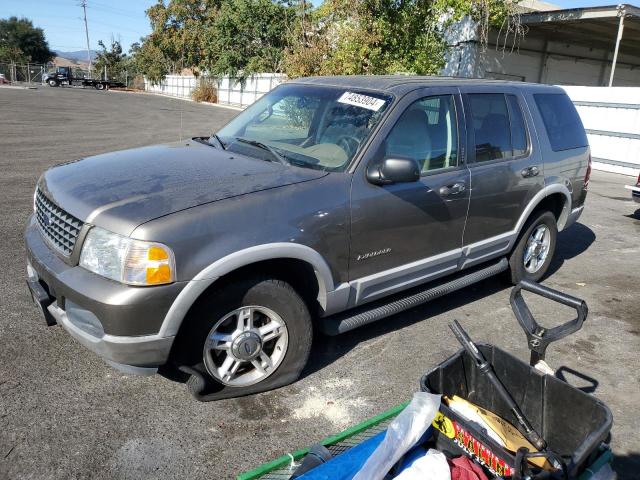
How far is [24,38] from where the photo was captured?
72.5 metres

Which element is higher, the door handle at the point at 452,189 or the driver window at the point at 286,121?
the driver window at the point at 286,121

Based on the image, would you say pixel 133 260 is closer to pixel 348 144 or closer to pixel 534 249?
pixel 348 144

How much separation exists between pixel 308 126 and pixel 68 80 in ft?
191

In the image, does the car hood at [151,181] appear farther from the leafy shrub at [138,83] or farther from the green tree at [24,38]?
the green tree at [24,38]

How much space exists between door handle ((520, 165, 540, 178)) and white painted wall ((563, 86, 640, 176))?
428 inches

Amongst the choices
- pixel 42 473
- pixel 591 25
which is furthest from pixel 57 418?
pixel 591 25

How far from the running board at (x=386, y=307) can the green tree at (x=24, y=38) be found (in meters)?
78.1

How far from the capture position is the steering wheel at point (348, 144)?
367 centimetres

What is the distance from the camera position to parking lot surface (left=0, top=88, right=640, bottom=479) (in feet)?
9.15

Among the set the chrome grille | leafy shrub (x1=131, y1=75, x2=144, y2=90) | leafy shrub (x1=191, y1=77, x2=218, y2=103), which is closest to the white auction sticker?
the chrome grille

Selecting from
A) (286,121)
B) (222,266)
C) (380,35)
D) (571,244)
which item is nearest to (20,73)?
(380,35)

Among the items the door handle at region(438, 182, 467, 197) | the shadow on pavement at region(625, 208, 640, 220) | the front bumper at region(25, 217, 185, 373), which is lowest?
the shadow on pavement at region(625, 208, 640, 220)

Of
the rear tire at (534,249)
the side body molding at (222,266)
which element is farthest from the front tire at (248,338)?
the rear tire at (534,249)

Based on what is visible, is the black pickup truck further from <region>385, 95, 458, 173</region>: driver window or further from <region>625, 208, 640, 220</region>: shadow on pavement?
<region>385, 95, 458, 173</region>: driver window
